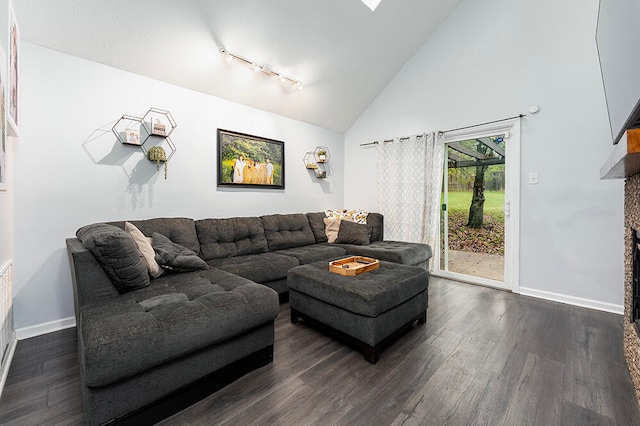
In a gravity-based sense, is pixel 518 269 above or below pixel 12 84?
below

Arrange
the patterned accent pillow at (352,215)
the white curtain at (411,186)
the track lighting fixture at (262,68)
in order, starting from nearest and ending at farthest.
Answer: the track lighting fixture at (262,68)
the white curtain at (411,186)
the patterned accent pillow at (352,215)

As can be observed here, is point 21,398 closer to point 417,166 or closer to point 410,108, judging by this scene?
point 417,166

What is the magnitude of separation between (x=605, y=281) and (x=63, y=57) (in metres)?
5.16

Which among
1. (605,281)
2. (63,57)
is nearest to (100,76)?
(63,57)

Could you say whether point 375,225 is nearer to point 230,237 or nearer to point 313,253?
point 313,253

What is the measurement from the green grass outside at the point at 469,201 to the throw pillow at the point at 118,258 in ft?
11.8

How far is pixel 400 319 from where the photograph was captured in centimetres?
190

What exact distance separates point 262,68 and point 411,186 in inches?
96.9

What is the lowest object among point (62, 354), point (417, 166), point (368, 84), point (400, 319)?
point (62, 354)

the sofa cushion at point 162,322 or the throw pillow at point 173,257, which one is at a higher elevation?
the throw pillow at point 173,257

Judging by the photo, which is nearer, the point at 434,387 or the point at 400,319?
the point at 434,387

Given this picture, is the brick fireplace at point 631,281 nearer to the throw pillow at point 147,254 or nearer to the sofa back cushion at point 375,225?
the sofa back cushion at point 375,225

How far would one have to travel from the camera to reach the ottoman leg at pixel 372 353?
1.68 metres

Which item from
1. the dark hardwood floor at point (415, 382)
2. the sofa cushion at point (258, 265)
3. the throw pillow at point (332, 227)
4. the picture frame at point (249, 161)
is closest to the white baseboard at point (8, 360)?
the dark hardwood floor at point (415, 382)
